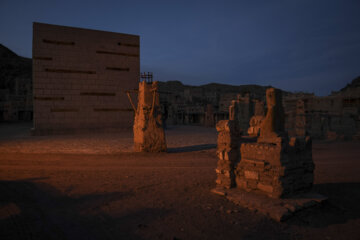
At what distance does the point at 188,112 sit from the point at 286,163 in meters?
27.3

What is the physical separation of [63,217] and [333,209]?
493cm

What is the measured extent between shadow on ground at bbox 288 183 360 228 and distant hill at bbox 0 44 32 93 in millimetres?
44776

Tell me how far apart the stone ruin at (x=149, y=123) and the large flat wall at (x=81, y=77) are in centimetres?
852

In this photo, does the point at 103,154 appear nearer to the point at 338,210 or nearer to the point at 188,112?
the point at 338,210

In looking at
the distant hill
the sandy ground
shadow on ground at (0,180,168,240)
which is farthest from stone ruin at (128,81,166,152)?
the distant hill

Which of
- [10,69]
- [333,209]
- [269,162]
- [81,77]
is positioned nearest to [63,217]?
[269,162]

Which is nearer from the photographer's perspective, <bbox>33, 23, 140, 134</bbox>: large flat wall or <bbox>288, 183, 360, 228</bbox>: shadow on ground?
<bbox>288, 183, 360, 228</bbox>: shadow on ground

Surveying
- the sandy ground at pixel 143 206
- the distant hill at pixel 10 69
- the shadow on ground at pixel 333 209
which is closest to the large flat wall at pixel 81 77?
the sandy ground at pixel 143 206

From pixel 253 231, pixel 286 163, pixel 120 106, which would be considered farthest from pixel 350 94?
pixel 253 231

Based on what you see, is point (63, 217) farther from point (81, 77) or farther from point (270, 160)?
point (81, 77)

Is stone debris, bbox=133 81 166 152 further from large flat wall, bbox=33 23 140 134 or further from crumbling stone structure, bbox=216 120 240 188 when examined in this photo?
large flat wall, bbox=33 23 140 134

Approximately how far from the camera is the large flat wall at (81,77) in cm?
1566

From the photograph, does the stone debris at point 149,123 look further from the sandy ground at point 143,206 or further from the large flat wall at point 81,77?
the large flat wall at point 81,77

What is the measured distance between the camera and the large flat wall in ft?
51.4
